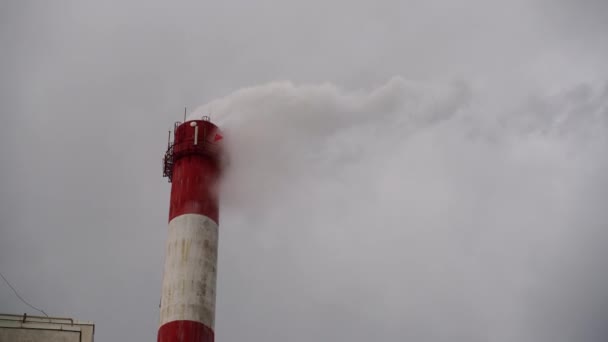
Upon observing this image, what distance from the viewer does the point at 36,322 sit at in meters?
41.5

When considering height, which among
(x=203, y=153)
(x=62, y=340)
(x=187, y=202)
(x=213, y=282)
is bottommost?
(x=62, y=340)

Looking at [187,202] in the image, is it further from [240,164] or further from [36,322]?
[36,322]

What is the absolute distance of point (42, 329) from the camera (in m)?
41.4

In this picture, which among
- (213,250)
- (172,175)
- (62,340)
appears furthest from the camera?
(172,175)

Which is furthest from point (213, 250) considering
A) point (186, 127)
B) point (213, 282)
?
point (186, 127)

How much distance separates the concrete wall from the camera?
40.8 m

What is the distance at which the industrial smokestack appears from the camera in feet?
148

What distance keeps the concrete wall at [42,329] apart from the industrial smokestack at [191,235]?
4793mm

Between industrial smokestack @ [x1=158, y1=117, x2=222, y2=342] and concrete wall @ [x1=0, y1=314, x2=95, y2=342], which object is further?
industrial smokestack @ [x1=158, y1=117, x2=222, y2=342]

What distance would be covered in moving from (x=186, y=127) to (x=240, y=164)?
4.15m

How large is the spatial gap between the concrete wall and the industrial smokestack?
4.79m

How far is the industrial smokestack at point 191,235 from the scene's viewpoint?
45094 mm

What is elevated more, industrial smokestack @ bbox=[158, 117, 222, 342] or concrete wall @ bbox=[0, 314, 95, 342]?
industrial smokestack @ bbox=[158, 117, 222, 342]

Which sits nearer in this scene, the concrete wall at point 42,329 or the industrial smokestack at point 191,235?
the concrete wall at point 42,329
